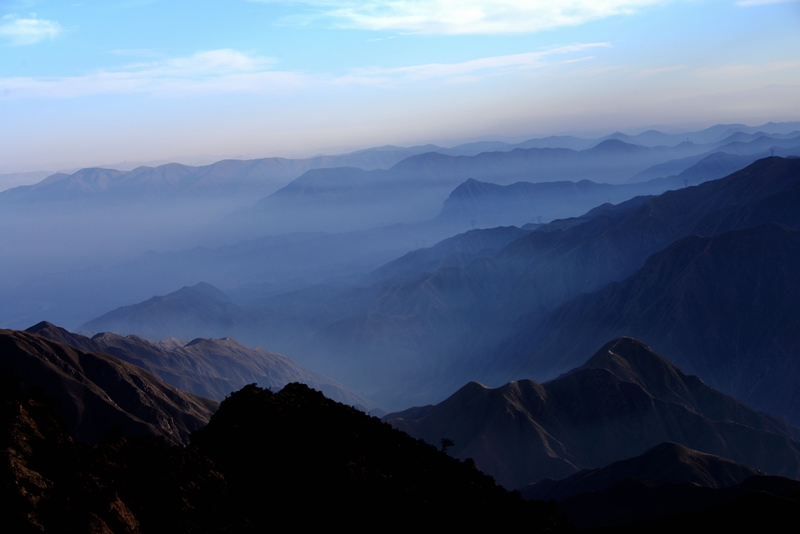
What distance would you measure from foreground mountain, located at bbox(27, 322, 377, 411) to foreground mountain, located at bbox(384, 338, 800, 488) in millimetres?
68599

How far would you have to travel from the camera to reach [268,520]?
71.9ft

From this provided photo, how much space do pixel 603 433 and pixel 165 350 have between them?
115 meters

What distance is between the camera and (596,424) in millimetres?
96000

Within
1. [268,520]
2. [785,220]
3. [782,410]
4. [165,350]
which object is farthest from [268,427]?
[785,220]

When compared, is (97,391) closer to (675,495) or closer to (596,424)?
(675,495)

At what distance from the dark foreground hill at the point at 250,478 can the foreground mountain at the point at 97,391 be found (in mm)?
48087

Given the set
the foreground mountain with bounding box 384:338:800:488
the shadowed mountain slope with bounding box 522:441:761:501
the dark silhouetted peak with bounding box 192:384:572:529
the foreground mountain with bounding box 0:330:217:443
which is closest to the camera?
the dark silhouetted peak with bounding box 192:384:572:529

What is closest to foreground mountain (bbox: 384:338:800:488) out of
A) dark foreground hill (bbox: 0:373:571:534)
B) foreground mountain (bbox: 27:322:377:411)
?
dark foreground hill (bbox: 0:373:571:534)

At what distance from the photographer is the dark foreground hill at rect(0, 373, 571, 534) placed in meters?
17.0

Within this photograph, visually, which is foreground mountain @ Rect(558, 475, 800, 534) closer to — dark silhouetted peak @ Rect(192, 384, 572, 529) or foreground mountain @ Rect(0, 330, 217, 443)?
dark silhouetted peak @ Rect(192, 384, 572, 529)

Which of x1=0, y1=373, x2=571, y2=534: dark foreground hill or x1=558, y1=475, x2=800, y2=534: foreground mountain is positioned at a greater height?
x1=0, y1=373, x2=571, y2=534: dark foreground hill

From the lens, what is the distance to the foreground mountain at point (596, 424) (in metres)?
88.2

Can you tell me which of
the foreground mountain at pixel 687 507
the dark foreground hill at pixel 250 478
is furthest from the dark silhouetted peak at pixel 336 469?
the foreground mountain at pixel 687 507

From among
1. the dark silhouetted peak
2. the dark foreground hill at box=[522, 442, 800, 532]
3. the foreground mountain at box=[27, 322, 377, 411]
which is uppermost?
the dark silhouetted peak
